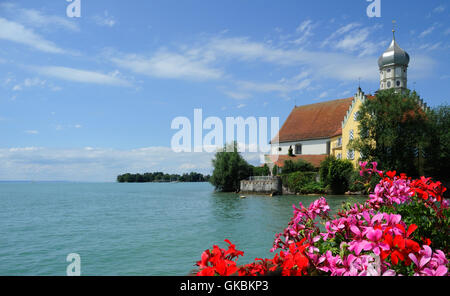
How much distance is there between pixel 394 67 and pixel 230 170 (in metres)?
33.0

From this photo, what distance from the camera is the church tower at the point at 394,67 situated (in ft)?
184

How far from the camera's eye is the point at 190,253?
515 inches

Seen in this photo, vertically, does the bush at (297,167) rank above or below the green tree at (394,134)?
below

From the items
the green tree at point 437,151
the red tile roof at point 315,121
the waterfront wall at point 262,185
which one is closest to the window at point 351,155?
the red tile roof at point 315,121

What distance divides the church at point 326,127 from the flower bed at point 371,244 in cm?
4640

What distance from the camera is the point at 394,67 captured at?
187ft

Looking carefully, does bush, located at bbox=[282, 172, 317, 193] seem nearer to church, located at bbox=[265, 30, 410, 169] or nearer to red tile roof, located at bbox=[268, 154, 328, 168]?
red tile roof, located at bbox=[268, 154, 328, 168]

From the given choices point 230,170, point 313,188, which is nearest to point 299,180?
point 313,188

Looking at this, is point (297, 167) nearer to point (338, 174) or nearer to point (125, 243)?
point (338, 174)

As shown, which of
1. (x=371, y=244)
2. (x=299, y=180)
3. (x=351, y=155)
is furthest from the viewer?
(x=299, y=180)

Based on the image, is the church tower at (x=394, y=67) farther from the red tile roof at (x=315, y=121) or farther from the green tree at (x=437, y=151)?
the green tree at (x=437, y=151)

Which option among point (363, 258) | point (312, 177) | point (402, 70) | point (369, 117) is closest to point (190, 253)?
point (363, 258)
